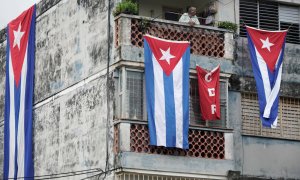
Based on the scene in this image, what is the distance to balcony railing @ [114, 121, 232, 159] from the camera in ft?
93.2

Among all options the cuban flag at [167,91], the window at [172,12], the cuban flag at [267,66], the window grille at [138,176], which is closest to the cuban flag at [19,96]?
the window at [172,12]

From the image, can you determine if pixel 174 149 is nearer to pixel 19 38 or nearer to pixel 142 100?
pixel 142 100

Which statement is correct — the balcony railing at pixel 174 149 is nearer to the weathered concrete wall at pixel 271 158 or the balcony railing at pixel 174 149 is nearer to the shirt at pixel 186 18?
the weathered concrete wall at pixel 271 158

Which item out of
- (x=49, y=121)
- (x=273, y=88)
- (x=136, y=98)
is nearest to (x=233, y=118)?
(x=273, y=88)

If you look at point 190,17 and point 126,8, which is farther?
point 190,17

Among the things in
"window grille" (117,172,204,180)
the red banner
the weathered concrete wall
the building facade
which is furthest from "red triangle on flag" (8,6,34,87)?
the weathered concrete wall

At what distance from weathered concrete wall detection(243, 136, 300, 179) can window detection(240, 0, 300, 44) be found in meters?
3.76

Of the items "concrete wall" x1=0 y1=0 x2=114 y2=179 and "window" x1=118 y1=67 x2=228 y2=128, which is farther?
"concrete wall" x1=0 y1=0 x2=114 y2=179

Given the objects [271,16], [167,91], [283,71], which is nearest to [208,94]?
[167,91]

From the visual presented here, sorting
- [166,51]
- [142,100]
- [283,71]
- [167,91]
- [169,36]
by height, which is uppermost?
[169,36]

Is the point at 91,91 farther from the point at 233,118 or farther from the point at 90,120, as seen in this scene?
the point at 233,118

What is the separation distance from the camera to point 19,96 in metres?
36.2

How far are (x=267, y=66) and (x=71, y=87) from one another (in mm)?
7027

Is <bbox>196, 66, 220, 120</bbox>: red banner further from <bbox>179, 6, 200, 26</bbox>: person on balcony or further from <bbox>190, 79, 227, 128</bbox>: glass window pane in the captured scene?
<bbox>179, 6, 200, 26</bbox>: person on balcony
